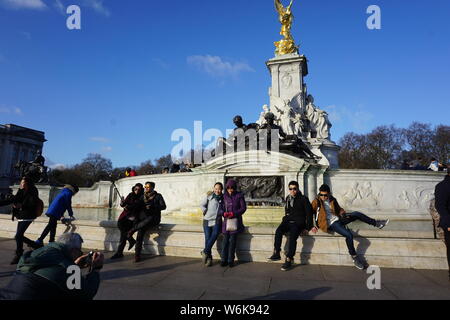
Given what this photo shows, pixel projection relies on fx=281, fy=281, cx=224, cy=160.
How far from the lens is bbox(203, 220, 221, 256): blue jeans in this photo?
5.51 metres

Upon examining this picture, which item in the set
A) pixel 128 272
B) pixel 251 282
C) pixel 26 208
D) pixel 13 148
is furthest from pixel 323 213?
pixel 13 148

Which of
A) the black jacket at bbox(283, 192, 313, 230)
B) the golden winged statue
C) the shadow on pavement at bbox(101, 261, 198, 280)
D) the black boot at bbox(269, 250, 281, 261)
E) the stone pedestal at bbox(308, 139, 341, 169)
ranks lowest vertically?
the shadow on pavement at bbox(101, 261, 198, 280)

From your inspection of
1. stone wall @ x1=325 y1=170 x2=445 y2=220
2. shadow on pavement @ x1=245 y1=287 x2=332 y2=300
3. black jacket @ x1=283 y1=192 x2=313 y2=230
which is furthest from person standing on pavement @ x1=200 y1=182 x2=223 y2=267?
stone wall @ x1=325 y1=170 x2=445 y2=220

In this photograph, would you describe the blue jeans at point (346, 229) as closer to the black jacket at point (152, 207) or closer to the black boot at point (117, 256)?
the black jacket at point (152, 207)

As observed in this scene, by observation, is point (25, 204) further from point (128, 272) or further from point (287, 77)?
point (287, 77)

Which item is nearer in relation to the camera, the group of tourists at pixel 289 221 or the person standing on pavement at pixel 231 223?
the group of tourists at pixel 289 221

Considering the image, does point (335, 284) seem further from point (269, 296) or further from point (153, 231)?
point (153, 231)

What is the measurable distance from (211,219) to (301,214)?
1780 mm

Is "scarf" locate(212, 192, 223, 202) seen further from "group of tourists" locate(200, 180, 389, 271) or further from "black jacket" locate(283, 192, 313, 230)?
"black jacket" locate(283, 192, 313, 230)

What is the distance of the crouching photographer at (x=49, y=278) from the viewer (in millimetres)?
1997

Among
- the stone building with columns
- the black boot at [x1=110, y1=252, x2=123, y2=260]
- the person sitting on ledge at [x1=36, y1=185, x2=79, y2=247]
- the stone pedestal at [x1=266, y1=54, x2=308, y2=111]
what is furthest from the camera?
the stone building with columns

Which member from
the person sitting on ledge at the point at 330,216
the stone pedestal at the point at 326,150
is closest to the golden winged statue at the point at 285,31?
the stone pedestal at the point at 326,150

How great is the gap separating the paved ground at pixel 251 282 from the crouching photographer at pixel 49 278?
1674 mm

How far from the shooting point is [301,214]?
5.42 meters
